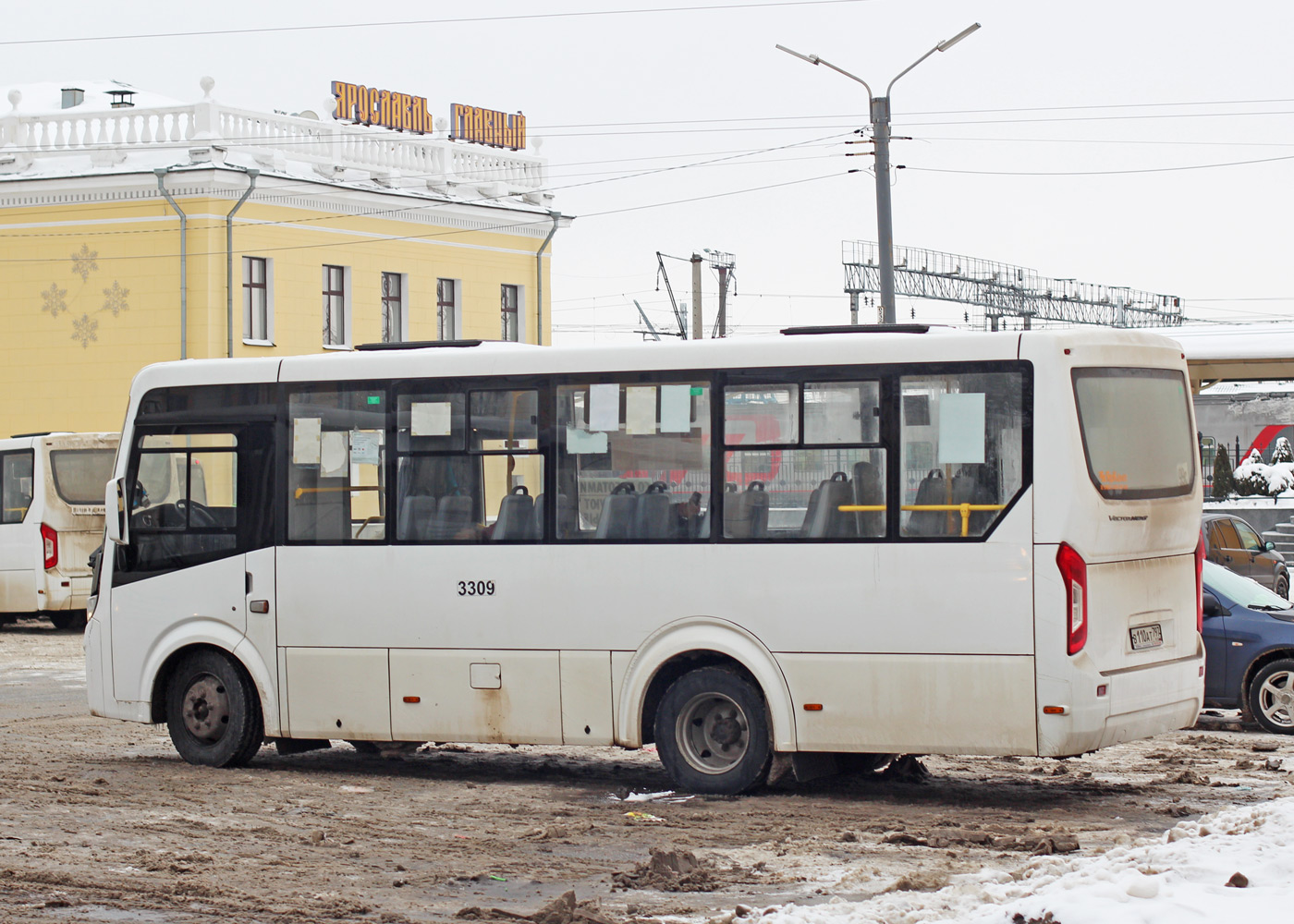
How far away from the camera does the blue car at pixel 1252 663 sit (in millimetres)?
13414

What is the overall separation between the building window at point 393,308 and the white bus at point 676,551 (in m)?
28.0

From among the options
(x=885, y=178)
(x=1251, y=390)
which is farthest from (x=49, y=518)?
(x=1251, y=390)

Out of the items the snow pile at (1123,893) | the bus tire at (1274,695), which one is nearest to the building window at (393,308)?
the bus tire at (1274,695)

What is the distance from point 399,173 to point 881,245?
18.7m

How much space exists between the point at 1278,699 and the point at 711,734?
545 centimetres

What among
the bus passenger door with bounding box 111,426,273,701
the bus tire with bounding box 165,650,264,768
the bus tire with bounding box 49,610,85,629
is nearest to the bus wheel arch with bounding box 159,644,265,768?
the bus tire with bounding box 165,650,264,768

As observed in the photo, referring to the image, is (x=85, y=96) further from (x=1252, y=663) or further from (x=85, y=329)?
(x=1252, y=663)

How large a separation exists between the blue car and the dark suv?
1042cm

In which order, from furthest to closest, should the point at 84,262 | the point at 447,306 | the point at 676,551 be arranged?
the point at 447,306 → the point at 84,262 → the point at 676,551

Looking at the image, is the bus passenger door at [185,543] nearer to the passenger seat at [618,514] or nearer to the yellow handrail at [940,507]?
the passenger seat at [618,514]

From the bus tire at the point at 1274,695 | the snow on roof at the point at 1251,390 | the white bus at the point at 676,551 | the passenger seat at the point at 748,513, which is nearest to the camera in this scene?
the white bus at the point at 676,551

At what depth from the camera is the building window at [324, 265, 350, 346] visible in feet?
126

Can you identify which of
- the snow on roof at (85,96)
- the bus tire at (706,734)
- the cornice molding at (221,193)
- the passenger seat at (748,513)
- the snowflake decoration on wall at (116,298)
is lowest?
the bus tire at (706,734)

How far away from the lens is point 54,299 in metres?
36.7
